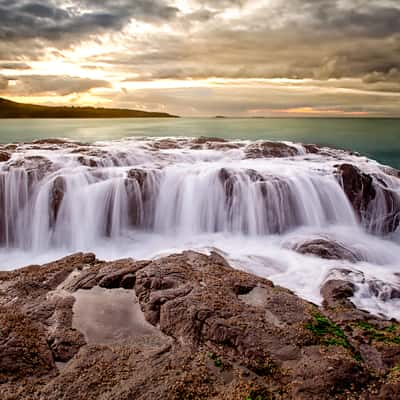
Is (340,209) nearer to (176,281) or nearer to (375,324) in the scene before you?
(375,324)

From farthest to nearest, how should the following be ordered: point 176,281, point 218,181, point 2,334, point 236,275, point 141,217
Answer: point 218,181
point 141,217
point 236,275
point 176,281
point 2,334

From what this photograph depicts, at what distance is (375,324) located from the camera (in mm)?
7488

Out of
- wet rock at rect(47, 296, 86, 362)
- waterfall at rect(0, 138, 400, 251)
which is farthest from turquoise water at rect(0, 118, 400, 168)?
wet rock at rect(47, 296, 86, 362)

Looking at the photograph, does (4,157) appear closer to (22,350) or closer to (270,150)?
(22,350)

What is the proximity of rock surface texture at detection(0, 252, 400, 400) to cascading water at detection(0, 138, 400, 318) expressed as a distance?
17.3ft

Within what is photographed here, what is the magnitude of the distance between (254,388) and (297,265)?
7296mm

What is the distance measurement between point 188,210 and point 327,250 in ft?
21.2

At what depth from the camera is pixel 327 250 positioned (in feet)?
40.3

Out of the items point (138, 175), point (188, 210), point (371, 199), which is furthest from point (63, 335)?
point (371, 199)

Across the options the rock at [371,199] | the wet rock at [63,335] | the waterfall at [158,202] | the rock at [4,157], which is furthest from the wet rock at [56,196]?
the rock at [371,199]

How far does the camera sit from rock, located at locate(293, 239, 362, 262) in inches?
480

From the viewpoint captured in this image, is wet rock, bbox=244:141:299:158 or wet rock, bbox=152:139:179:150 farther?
wet rock, bbox=152:139:179:150

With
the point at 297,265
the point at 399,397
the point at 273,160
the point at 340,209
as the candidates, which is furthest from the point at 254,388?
the point at 273,160

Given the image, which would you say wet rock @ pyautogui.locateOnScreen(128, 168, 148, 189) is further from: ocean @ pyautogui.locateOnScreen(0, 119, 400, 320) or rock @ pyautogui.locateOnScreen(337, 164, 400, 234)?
rock @ pyautogui.locateOnScreen(337, 164, 400, 234)
